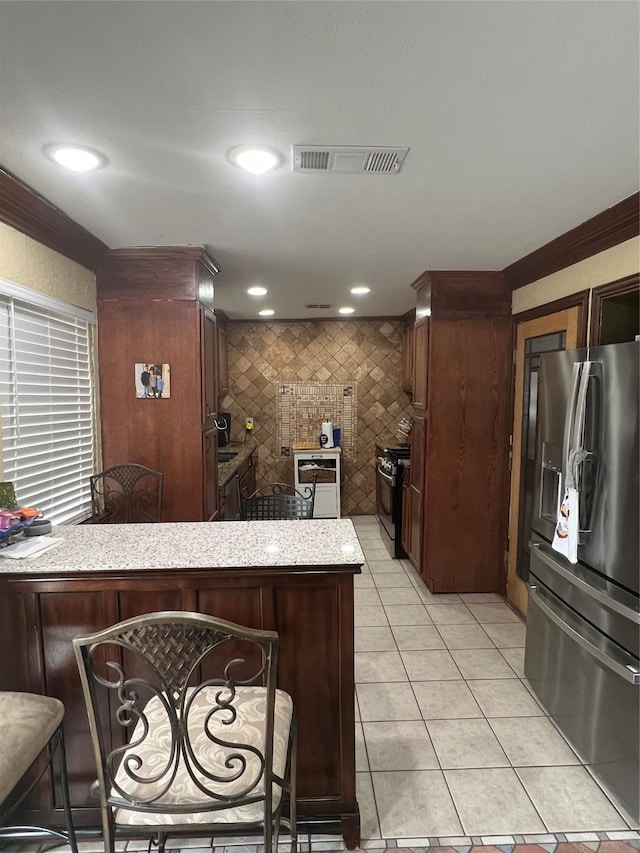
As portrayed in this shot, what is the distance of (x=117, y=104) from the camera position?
135cm

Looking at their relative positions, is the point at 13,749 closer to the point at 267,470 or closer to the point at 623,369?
the point at 623,369

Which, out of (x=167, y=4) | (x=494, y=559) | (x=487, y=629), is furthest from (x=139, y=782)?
(x=494, y=559)

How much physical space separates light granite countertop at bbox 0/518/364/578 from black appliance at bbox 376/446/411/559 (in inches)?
102

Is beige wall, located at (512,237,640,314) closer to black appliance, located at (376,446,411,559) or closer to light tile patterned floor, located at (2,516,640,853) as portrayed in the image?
black appliance, located at (376,446,411,559)

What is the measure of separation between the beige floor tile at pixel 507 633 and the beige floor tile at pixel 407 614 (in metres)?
0.40

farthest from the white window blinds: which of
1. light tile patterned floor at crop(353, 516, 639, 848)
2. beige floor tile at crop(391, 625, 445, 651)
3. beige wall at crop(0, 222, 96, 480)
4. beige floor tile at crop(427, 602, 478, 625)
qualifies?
beige floor tile at crop(427, 602, 478, 625)

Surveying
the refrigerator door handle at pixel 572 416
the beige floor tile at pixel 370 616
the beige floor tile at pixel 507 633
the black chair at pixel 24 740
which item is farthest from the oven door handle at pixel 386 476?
the black chair at pixel 24 740

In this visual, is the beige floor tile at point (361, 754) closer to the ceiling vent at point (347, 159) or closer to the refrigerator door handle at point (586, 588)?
the refrigerator door handle at point (586, 588)

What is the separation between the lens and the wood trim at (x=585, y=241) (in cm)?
209

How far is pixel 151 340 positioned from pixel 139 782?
2307 millimetres

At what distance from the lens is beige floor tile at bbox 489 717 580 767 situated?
2.03m

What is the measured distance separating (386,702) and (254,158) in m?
2.55

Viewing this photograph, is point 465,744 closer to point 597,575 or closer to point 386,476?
point 597,575

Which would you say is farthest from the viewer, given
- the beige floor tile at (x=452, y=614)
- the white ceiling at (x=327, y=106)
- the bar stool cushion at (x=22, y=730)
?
the beige floor tile at (x=452, y=614)
